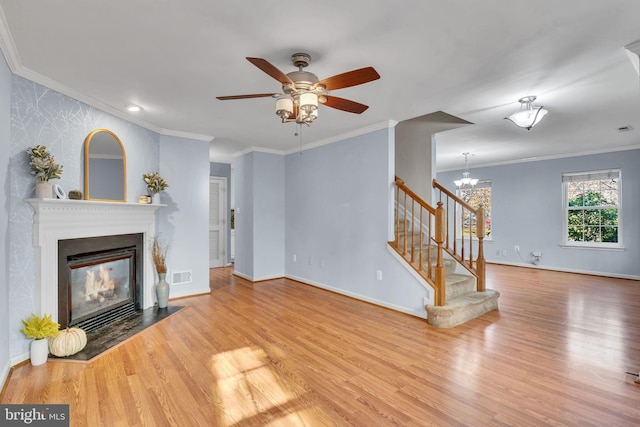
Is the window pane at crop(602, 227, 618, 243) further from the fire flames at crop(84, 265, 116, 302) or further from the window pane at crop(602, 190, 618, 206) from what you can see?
the fire flames at crop(84, 265, 116, 302)

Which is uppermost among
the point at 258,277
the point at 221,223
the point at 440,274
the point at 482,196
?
the point at 482,196

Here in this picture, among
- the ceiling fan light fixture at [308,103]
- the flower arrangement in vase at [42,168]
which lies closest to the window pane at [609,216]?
the ceiling fan light fixture at [308,103]

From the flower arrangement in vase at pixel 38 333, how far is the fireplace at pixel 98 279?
0.29 metres

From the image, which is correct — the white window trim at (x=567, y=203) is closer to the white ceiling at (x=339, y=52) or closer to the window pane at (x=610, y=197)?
the window pane at (x=610, y=197)

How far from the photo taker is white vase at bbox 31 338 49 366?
263 cm

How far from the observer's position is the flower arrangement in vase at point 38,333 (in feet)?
8.64

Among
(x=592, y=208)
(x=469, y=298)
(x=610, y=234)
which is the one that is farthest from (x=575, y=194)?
(x=469, y=298)

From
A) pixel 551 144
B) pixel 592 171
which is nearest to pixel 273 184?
pixel 551 144

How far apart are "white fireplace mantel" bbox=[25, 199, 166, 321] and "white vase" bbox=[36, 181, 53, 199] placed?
0.16 ft

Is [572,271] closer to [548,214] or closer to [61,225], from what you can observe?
[548,214]

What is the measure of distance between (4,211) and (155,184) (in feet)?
5.80

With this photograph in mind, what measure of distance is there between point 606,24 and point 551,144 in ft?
15.1

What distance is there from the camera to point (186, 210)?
4766 mm

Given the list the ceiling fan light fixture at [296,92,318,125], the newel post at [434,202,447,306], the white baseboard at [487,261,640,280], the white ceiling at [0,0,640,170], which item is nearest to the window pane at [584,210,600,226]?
the white baseboard at [487,261,640,280]
